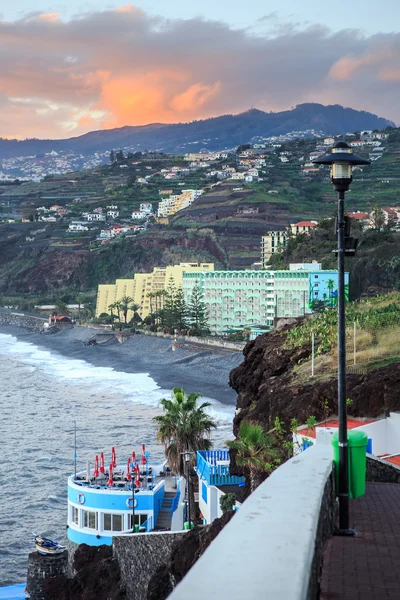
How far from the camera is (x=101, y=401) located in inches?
2302

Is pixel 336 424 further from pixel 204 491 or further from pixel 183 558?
pixel 204 491

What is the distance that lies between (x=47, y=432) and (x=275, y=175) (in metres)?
152

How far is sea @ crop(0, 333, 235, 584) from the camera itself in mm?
29594

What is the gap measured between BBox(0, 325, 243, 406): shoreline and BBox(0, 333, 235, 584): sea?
5.87 ft

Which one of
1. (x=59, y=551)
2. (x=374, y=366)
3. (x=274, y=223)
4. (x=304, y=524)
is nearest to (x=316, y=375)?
(x=374, y=366)

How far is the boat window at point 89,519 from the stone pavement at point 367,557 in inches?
534

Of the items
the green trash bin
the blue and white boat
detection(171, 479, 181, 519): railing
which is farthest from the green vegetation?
the green trash bin

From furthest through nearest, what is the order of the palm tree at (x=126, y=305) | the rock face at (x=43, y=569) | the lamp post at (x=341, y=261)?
the palm tree at (x=126, y=305) < the rock face at (x=43, y=569) < the lamp post at (x=341, y=261)

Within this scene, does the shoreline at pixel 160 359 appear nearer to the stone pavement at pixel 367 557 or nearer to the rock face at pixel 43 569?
the rock face at pixel 43 569

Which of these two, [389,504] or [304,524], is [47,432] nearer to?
[389,504]

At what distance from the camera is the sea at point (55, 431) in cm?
2959

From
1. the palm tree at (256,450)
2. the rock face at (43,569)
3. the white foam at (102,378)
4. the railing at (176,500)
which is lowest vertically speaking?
the white foam at (102,378)

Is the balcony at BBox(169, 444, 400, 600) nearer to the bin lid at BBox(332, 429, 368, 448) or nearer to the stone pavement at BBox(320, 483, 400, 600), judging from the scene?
the stone pavement at BBox(320, 483, 400, 600)

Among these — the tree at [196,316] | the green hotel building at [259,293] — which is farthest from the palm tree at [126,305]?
the tree at [196,316]
